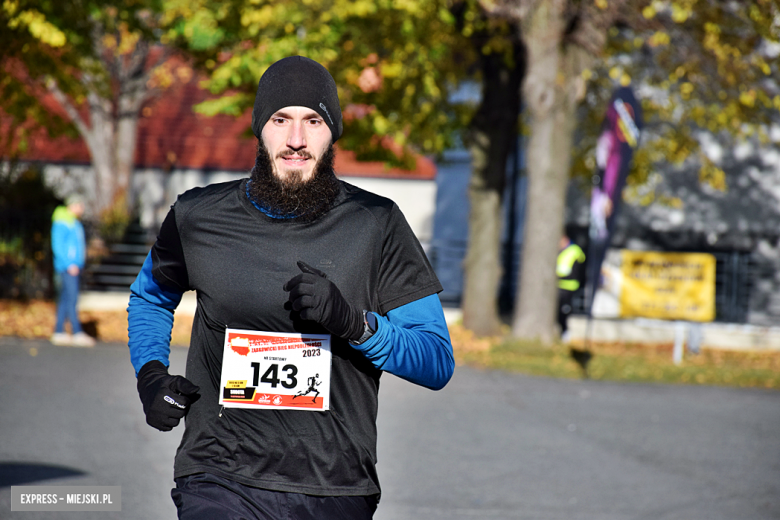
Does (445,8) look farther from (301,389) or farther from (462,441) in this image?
(301,389)

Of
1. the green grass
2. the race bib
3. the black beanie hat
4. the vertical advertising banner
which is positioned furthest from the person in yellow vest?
the race bib

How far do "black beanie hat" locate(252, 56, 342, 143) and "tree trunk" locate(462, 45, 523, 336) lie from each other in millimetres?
13131

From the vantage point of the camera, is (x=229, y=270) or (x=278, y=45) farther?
(x=278, y=45)

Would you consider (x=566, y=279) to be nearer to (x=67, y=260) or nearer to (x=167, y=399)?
(x=67, y=260)

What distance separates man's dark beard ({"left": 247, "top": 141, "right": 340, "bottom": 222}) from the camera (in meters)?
2.53

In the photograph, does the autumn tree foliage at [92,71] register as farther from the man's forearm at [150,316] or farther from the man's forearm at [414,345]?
the man's forearm at [414,345]

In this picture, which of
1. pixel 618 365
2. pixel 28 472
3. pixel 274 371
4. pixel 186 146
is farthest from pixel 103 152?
pixel 274 371

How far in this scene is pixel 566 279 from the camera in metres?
16.2

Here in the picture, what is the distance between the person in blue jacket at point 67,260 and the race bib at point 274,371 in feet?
31.9

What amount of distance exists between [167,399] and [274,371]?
12.3 inches

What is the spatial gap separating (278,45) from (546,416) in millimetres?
7900

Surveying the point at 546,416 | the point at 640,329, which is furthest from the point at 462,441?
the point at 640,329

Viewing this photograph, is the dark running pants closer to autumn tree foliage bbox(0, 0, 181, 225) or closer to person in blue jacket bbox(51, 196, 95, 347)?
person in blue jacket bbox(51, 196, 95, 347)

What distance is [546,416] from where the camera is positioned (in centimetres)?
902
